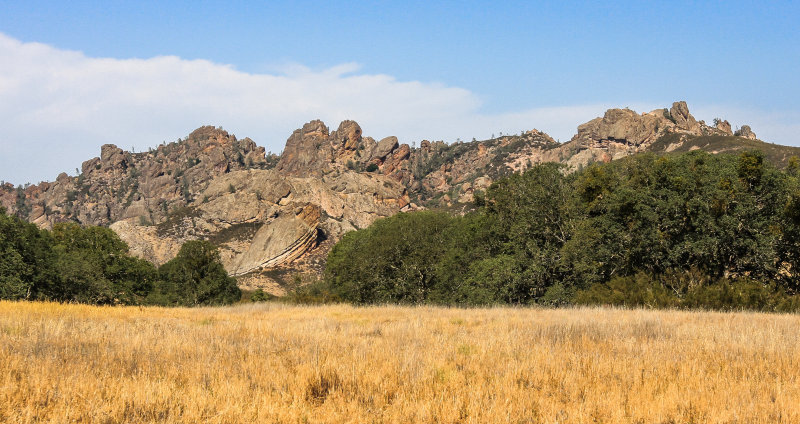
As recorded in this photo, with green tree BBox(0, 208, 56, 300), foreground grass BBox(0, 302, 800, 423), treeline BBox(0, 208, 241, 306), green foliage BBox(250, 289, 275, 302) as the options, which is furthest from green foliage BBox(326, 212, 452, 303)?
foreground grass BBox(0, 302, 800, 423)

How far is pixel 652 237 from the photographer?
112 feet

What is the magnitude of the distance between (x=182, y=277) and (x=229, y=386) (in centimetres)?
6496

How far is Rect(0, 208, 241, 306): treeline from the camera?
44281 mm

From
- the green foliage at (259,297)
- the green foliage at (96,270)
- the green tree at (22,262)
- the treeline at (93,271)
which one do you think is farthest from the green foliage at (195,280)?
the green tree at (22,262)

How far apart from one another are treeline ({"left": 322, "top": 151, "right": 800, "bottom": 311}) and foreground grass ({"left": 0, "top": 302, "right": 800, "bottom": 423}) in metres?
20.0

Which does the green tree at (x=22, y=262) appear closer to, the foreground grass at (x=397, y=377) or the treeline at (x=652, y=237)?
the treeline at (x=652, y=237)

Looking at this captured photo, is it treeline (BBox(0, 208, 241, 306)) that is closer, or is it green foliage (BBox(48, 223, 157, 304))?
treeline (BBox(0, 208, 241, 306))

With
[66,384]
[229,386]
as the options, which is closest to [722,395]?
[229,386]

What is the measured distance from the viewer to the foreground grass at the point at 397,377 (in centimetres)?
668

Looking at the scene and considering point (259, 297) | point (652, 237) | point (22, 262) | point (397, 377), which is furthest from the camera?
point (259, 297)

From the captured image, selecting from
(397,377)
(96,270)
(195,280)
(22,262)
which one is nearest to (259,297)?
(195,280)

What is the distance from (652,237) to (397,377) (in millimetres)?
30489

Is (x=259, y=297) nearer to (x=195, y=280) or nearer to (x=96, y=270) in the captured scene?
(x=195, y=280)

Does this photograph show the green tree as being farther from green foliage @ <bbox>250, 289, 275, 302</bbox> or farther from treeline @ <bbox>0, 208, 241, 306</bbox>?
green foliage @ <bbox>250, 289, 275, 302</bbox>
